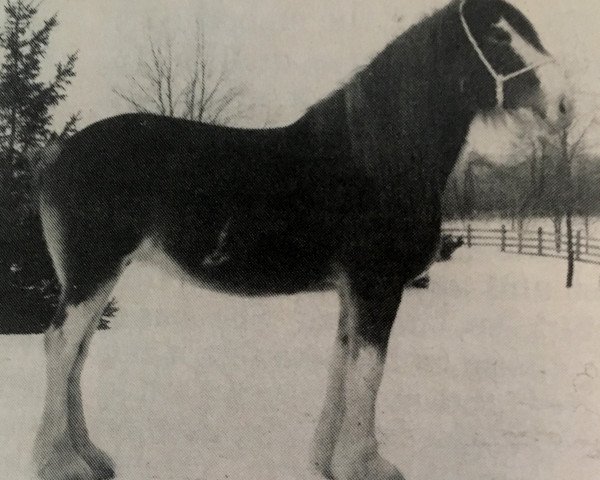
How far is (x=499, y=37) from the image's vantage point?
118 cm

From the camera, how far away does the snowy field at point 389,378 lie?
4.11 ft

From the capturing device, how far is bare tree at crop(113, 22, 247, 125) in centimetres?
132

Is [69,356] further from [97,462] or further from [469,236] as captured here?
[469,236]

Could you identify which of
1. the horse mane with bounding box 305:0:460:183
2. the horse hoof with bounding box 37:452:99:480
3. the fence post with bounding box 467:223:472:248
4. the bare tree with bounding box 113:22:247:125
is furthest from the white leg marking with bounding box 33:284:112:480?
the fence post with bounding box 467:223:472:248

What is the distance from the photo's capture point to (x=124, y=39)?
53.5 inches

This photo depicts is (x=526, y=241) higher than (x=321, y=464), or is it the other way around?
(x=526, y=241)

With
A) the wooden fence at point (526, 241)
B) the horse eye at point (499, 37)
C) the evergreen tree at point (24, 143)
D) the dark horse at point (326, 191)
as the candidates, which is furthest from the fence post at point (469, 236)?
the evergreen tree at point (24, 143)

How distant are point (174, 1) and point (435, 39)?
56cm

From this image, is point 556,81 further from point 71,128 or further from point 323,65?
point 71,128

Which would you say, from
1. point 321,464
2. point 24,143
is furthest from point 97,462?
point 24,143

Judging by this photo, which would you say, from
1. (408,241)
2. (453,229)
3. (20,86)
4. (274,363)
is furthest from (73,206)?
(453,229)

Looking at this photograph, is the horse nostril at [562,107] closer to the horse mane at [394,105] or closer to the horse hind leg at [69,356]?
the horse mane at [394,105]

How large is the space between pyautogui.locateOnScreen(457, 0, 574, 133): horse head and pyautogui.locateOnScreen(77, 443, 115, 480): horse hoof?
38.5 inches

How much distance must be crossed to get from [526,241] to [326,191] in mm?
423
